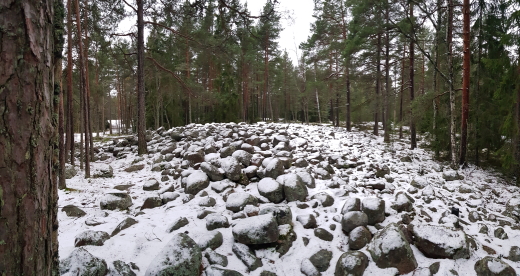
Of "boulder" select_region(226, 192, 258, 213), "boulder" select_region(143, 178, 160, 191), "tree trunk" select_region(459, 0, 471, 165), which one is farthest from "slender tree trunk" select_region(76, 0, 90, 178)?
"tree trunk" select_region(459, 0, 471, 165)

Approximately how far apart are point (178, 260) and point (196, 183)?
274 cm

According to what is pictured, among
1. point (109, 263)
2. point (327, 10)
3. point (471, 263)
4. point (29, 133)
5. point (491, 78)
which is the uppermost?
point (327, 10)

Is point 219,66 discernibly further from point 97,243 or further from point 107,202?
point 97,243

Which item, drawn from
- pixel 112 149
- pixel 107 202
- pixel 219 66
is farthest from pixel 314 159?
pixel 219 66

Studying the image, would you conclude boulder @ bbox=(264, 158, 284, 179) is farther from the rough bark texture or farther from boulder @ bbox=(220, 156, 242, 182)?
the rough bark texture

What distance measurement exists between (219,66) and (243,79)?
91.7 inches

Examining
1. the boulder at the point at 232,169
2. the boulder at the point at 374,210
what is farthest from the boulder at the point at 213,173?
the boulder at the point at 374,210

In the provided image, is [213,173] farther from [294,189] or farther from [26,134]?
[26,134]

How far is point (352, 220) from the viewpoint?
4594mm

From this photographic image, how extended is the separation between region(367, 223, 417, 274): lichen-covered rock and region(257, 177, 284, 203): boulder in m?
2.07

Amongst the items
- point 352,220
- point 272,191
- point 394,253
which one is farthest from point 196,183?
point 394,253

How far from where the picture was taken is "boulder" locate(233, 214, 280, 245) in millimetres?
4074

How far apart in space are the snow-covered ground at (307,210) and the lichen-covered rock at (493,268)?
0.08 ft

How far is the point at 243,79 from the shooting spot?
21.1 meters
